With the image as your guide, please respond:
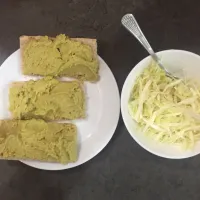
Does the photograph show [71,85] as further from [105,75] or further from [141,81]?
[141,81]

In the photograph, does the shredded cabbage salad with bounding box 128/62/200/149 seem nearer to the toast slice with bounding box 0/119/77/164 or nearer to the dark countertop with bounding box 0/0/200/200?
the dark countertop with bounding box 0/0/200/200

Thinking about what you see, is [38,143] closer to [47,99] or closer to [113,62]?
[47,99]

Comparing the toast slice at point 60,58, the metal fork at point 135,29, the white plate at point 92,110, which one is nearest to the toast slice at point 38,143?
the white plate at point 92,110

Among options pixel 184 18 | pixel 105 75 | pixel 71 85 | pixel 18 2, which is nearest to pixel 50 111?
pixel 71 85

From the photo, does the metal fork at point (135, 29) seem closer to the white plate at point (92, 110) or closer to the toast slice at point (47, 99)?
the white plate at point (92, 110)

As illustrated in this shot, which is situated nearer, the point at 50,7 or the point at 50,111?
the point at 50,111

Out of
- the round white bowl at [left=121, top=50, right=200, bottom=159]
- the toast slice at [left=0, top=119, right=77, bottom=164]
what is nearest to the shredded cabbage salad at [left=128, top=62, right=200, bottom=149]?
the round white bowl at [left=121, top=50, right=200, bottom=159]
